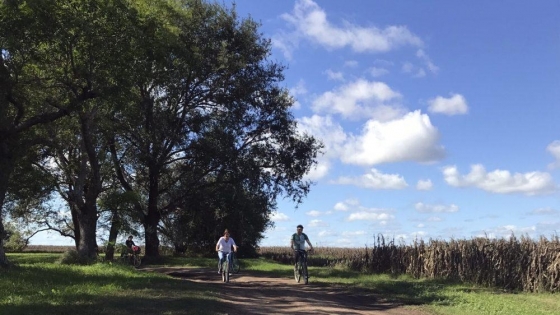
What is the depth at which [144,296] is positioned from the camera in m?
12.9

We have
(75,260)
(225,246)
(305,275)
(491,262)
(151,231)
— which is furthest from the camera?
(151,231)

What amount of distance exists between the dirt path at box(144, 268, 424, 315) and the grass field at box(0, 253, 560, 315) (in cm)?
62

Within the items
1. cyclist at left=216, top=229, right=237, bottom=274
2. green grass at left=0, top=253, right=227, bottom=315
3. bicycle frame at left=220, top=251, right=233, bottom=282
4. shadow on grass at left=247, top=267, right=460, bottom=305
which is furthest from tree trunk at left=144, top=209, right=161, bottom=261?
green grass at left=0, top=253, right=227, bottom=315

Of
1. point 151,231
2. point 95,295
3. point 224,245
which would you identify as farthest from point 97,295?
point 151,231

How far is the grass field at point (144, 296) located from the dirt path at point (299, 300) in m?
0.62

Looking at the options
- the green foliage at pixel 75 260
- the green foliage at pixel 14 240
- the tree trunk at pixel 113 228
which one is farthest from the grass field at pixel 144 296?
the green foliage at pixel 14 240

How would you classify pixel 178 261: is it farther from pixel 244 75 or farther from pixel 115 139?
pixel 244 75

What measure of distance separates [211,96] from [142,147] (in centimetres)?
541

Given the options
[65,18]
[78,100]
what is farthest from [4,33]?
[78,100]

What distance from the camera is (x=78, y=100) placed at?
59.5ft

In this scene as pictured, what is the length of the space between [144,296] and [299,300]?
14.1 feet

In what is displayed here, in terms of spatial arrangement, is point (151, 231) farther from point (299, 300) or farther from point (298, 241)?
point (299, 300)

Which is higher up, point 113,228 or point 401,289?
point 113,228

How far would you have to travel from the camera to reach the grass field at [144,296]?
35.6 feet
